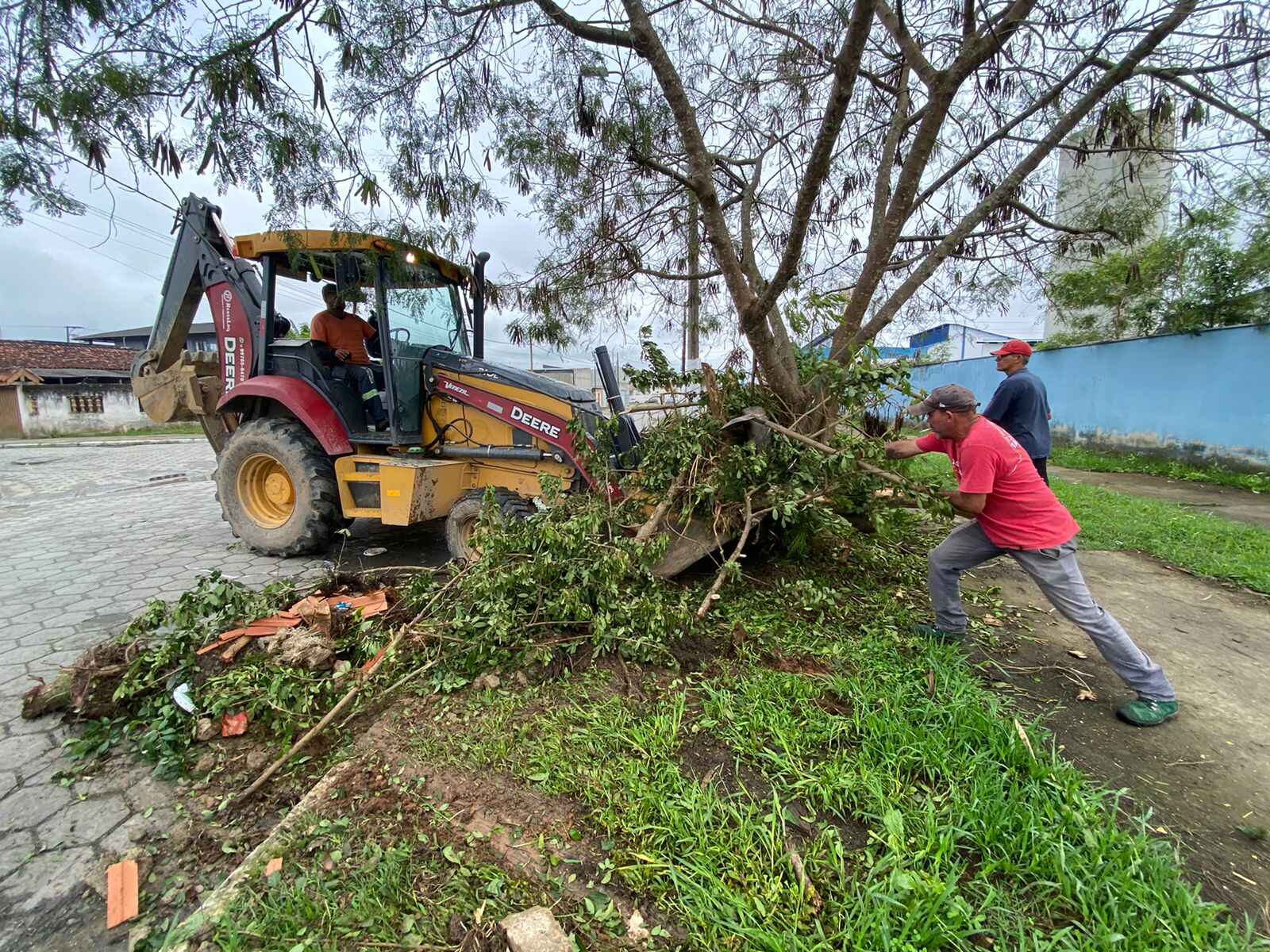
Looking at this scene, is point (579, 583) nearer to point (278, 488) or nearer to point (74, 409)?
point (278, 488)

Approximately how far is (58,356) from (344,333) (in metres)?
32.2

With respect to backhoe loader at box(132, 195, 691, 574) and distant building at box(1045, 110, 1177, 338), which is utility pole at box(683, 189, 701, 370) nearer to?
backhoe loader at box(132, 195, 691, 574)

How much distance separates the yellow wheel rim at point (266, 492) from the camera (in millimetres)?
5156

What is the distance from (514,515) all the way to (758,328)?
2.15 meters

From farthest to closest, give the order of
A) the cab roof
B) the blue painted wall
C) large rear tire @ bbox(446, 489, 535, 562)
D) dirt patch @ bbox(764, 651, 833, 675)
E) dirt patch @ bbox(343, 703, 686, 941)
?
1. the blue painted wall
2. large rear tire @ bbox(446, 489, 535, 562)
3. the cab roof
4. dirt patch @ bbox(764, 651, 833, 675)
5. dirt patch @ bbox(343, 703, 686, 941)

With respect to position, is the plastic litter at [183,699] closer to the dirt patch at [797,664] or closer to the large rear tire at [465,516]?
the large rear tire at [465,516]

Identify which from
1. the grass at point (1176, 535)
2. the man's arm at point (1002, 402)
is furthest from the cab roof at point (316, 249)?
the man's arm at point (1002, 402)

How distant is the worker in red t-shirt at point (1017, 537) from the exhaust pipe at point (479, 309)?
3772 millimetres

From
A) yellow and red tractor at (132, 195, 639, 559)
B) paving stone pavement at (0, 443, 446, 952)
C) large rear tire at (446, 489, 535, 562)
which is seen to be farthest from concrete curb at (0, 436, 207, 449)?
large rear tire at (446, 489, 535, 562)

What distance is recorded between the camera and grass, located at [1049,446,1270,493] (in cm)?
798

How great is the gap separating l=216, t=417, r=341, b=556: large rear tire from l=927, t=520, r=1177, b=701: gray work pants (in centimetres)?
469

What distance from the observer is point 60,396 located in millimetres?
20812

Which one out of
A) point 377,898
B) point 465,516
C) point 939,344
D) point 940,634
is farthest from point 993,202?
point 939,344

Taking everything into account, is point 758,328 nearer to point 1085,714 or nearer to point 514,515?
point 514,515
